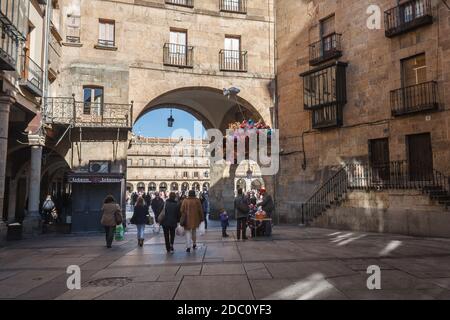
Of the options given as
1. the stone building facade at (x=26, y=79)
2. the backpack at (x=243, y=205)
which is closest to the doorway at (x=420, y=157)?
the backpack at (x=243, y=205)

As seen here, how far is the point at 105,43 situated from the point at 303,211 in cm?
1260

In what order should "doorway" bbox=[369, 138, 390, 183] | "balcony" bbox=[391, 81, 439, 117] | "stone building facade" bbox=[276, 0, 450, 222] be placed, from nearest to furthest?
"balcony" bbox=[391, 81, 439, 117]
"stone building facade" bbox=[276, 0, 450, 222]
"doorway" bbox=[369, 138, 390, 183]

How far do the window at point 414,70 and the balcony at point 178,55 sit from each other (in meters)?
9.99

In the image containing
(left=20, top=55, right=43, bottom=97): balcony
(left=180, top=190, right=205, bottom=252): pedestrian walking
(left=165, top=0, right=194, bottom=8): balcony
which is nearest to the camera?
(left=180, top=190, right=205, bottom=252): pedestrian walking

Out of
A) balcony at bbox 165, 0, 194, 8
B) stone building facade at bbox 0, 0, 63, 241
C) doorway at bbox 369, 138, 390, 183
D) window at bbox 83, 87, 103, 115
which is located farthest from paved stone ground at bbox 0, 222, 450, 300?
balcony at bbox 165, 0, 194, 8

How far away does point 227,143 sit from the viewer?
19.3 metres

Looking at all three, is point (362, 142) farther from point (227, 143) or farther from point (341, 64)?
point (227, 143)

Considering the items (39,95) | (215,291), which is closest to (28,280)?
(215,291)

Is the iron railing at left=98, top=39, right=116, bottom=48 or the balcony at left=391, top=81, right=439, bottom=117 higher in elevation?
the iron railing at left=98, top=39, right=116, bottom=48

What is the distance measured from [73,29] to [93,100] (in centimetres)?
349

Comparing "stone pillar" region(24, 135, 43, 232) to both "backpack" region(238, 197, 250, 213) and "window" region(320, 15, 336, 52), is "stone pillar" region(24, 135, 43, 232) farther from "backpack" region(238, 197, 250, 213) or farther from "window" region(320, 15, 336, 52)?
"window" region(320, 15, 336, 52)

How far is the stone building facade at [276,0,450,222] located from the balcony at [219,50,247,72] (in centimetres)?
203

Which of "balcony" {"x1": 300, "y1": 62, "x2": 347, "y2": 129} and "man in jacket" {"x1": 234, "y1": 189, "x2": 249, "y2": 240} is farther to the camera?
"balcony" {"x1": 300, "y1": 62, "x2": 347, "y2": 129}

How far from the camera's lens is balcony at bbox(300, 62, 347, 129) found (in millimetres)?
17281
